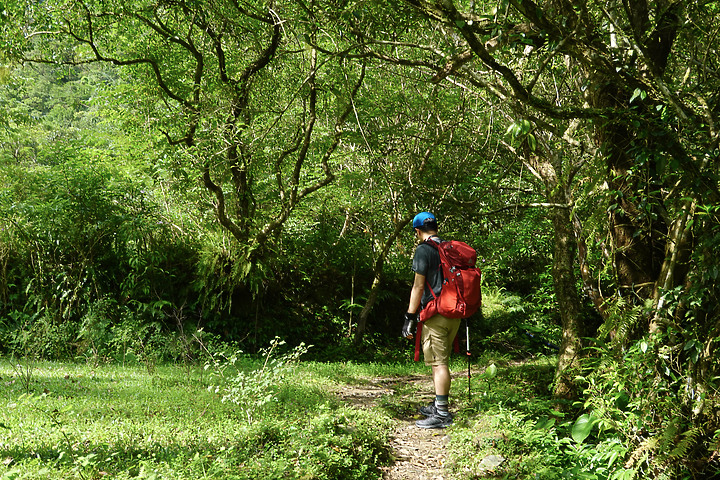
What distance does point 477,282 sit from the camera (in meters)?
5.60

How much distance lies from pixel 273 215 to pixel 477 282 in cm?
562

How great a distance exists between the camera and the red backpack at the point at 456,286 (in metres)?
5.46

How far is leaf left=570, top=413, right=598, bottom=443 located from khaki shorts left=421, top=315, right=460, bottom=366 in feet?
5.01

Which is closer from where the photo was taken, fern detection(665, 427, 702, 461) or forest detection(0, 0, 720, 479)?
fern detection(665, 427, 702, 461)

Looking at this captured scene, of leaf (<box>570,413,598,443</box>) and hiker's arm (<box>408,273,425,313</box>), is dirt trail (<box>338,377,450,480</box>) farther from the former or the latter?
hiker's arm (<box>408,273,425,313</box>)

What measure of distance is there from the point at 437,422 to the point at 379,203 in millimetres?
5926

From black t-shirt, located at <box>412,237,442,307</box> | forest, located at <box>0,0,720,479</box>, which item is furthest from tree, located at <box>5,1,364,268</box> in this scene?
black t-shirt, located at <box>412,237,442,307</box>

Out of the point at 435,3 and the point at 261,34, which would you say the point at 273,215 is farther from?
the point at 435,3

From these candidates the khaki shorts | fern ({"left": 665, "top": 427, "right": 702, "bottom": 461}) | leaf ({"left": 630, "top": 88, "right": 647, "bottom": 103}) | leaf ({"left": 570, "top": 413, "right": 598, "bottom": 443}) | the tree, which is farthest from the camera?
the tree

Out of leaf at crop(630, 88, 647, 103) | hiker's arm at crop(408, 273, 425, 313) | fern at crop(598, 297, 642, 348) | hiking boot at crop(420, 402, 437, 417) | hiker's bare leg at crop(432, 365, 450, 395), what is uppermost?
leaf at crop(630, 88, 647, 103)

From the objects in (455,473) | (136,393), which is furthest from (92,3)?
(455,473)

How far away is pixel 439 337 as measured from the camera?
557 centimetres

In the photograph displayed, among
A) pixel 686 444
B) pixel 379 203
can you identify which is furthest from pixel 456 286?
pixel 379 203

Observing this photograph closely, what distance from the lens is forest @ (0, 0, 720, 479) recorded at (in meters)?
3.97
